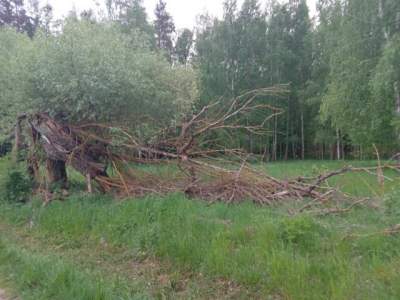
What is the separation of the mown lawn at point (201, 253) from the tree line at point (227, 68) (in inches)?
148

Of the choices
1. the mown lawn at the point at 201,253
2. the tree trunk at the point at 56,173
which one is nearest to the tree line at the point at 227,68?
the tree trunk at the point at 56,173

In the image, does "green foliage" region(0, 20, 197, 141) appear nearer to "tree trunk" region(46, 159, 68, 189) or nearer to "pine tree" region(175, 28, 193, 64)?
"tree trunk" region(46, 159, 68, 189)

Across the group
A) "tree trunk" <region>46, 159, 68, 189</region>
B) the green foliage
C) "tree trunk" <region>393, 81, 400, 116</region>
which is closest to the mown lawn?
"tree trunk" <region>46, 159, 68, 189</region>

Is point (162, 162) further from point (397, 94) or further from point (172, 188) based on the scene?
point (397, 94)

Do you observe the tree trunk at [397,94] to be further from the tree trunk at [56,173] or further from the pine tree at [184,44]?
the pine tree at [184,44]

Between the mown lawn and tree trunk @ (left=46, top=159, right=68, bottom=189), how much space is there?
2.54m

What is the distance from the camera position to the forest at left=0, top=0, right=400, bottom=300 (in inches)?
152

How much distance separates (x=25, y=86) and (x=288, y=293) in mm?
8396

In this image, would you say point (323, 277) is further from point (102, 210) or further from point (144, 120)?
point (144, 120)

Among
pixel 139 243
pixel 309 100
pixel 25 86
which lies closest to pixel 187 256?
pixel 139 243

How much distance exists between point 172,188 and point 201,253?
317 cm

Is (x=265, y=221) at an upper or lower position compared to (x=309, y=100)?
lower

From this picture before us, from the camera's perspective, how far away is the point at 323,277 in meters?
3.52

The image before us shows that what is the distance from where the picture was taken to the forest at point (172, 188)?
12.7 ft
